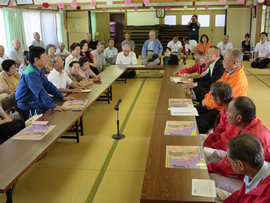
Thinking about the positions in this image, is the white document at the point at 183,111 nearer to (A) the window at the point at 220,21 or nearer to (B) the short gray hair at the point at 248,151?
(B) the short gray hair at the point at 248,151

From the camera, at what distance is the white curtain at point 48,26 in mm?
10898

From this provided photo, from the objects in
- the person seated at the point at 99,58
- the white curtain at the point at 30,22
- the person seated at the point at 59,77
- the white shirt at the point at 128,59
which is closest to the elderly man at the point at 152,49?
the white shirt at the point at 128,59

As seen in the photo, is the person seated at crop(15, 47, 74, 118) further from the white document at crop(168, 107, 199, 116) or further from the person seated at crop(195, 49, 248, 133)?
the person seated at crop(195, 49, 248, 133)

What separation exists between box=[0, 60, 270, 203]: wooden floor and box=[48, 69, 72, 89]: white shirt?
2.15 feet

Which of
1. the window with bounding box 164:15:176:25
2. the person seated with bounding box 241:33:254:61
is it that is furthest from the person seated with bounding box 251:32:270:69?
the window with bounding box 164:15:176:25

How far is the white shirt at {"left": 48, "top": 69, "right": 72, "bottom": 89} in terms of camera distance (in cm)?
416

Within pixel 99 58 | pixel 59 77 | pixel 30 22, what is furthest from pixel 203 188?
pixel 30 22

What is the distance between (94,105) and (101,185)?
2.76 meters

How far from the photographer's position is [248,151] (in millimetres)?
1399

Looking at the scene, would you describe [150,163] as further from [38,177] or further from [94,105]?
[94,105]

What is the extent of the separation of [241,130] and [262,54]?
7.99m

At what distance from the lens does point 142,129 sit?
4070 mm

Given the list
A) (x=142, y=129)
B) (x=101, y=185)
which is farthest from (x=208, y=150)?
(x=142, y=129)

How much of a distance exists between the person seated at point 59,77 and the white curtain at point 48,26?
731 cm
